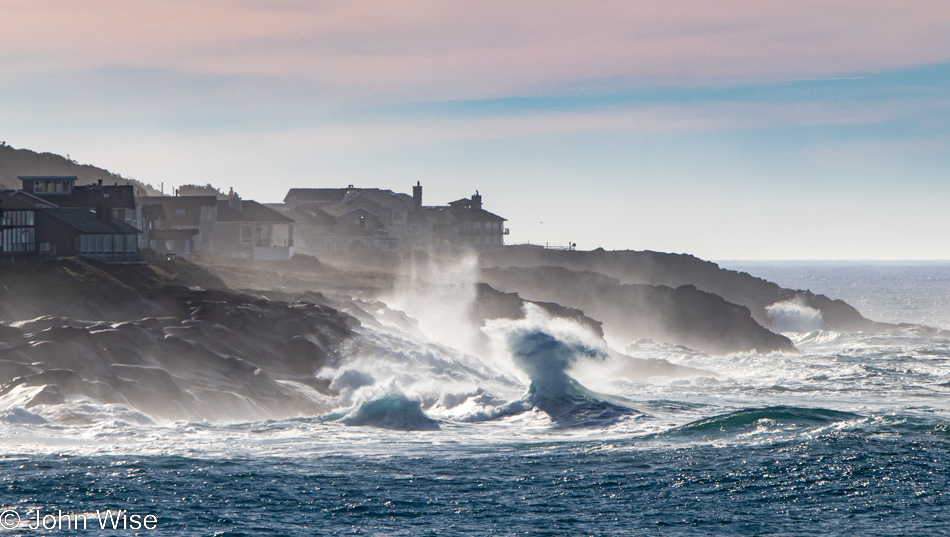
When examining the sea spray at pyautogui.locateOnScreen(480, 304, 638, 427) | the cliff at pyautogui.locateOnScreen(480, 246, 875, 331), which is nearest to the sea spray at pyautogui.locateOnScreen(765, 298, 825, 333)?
the cliff at pyautogui.locateOnScreen(480, 246, 875, 331)

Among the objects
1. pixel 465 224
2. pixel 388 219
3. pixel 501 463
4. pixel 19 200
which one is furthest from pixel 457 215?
pixel 501 463

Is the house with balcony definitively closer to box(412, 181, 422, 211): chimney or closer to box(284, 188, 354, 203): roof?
box(284, 188, 354, 203): roof

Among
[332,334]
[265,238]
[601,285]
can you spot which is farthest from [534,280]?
[332,334]

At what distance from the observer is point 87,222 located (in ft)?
204

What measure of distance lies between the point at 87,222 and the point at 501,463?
43.0 m

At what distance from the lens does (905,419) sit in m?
36.3

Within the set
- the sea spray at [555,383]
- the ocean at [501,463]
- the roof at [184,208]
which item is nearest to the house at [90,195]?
the roof at [184,208]

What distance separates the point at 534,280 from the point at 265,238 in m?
26.4

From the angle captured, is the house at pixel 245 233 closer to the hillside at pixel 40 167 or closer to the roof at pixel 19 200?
the roof at pixel 19 200

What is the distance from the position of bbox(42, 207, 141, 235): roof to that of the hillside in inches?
2075

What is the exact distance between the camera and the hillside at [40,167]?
116688 millimetres

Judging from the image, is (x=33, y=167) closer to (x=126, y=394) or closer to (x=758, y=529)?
(x=126, y=394)

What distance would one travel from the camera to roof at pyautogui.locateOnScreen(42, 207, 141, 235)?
60.8 m

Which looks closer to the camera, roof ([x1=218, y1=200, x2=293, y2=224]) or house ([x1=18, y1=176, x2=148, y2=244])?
house ([x1=18, y1=176, x2=148, y2=244])
